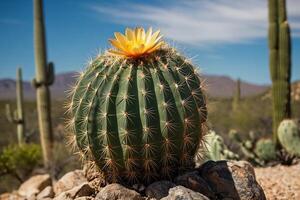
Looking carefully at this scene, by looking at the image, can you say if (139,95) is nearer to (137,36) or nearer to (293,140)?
(137,36)

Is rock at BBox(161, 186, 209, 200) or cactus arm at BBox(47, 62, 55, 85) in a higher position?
cactus arm at BBox(47, 62, 55, 85)

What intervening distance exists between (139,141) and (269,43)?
344 inches

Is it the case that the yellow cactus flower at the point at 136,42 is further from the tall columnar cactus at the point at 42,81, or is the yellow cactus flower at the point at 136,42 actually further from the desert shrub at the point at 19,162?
the desert shrub at the point at 19,162

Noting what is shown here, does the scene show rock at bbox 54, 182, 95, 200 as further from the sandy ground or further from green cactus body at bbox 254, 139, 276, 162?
green cactus body at bbox 254, 139, 276, 162

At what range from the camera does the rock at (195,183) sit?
4.51 meters

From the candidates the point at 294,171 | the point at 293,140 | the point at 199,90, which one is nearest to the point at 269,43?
the point at 293,140

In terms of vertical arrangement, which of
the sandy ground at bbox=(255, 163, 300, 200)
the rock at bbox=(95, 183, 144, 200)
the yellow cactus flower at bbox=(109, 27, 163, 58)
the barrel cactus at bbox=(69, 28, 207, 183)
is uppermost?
the yellow cactus flower at bbox=(109, 27, 163, 58)

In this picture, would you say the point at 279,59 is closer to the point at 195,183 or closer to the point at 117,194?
the point at 195,183

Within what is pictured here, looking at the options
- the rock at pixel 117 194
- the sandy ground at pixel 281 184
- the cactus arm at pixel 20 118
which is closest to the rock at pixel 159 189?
the rock at pixel 117 194

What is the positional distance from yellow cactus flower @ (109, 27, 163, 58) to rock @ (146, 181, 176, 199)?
126cm

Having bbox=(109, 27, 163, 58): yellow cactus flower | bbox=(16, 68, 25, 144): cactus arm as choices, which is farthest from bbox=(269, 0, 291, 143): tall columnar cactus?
bbox=(16, 68, 25, 144): cactus arm

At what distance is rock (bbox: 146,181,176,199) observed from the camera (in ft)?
14.5

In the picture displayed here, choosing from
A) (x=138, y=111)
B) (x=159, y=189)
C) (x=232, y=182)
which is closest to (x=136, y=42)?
(x=138, y=111)

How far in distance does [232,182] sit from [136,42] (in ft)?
5.50
